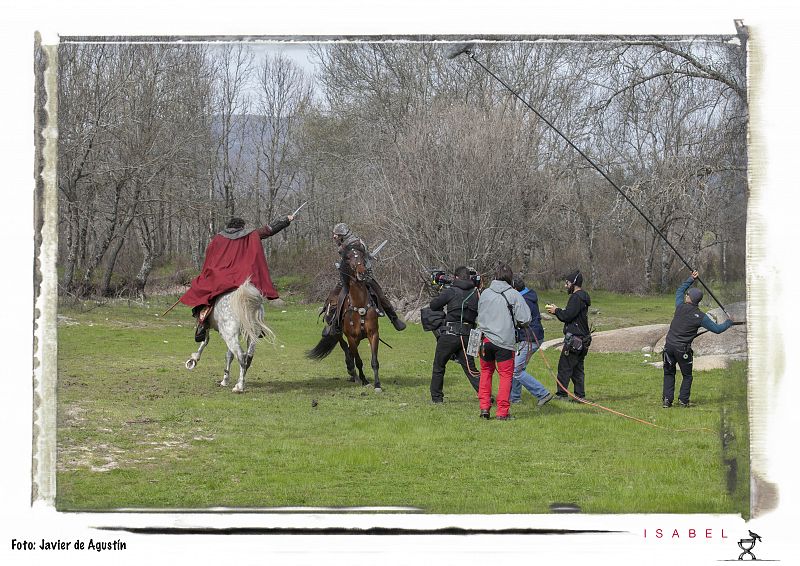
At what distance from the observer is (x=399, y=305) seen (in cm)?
2511

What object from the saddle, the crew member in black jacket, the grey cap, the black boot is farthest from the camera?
the saddle

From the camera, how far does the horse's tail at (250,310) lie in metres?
13.4

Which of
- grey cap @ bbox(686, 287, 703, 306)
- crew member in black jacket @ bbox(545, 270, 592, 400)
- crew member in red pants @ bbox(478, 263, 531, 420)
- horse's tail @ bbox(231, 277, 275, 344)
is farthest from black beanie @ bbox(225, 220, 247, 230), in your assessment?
grey cap @ bbox(686, 287, 703, 306)

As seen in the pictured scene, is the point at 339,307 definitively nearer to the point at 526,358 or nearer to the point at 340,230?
the point at 340,230

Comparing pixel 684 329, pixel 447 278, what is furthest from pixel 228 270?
pixel 684 329

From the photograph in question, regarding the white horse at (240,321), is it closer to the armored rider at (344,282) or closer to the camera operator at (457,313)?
the armored rider at (344,282)

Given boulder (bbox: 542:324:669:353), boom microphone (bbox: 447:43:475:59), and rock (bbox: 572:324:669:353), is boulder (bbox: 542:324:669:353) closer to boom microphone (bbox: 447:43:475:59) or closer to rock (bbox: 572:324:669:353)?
rock (bbox: 572:324:669:353)

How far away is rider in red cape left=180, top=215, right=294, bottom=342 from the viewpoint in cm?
1366

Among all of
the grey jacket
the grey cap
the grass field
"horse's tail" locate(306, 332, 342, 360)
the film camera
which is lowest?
the grass field

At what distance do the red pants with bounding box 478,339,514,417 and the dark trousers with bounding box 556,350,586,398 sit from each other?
161cm

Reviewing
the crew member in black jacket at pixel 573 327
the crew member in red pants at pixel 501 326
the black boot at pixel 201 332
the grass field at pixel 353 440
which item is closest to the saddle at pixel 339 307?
the grass field at pixel 353 440

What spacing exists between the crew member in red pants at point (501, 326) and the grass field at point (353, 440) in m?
0.61

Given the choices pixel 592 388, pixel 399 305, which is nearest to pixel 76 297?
pixel 592 388

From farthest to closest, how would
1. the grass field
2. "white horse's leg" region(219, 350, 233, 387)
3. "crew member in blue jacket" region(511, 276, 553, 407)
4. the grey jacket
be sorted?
"white horse's leg" region(219, 350, 233, 387) < "crew member in blue jacket" region(511, 276, 553, 407) < the grey jacket < the grass field
